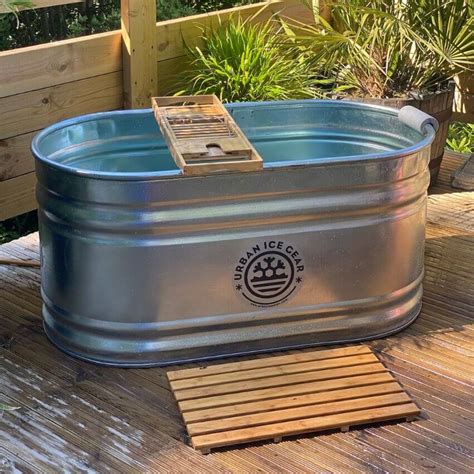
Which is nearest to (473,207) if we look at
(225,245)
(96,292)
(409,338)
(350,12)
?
(350,12)

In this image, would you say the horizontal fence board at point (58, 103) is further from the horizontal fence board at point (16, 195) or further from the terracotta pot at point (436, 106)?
the terracotta pot at point (436, 106)

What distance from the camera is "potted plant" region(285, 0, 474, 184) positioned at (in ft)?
12.4

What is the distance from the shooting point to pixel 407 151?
2.42 meters

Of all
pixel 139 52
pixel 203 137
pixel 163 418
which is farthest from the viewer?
pixel 139 52

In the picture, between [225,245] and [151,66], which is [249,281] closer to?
[225,245]

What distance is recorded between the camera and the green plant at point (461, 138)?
552cm

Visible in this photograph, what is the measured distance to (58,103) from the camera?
3576 mm

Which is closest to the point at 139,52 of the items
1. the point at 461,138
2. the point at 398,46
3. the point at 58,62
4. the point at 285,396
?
the point at 58,62

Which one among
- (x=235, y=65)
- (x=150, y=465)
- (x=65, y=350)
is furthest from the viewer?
(x=235, y=65)

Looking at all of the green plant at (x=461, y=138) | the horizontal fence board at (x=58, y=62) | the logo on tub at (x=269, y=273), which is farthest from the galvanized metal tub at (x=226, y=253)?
the green plant at (x=461, y=138)

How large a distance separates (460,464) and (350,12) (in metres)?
2.50

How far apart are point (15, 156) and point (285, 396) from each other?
1.78m

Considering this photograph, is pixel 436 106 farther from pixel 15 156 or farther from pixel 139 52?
pixel 15 156

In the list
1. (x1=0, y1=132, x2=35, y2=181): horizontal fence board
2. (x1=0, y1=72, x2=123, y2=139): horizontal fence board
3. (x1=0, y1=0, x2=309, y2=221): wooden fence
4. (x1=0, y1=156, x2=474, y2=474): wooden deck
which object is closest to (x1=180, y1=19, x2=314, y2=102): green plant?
(x1=0, y1=0, x2=309, y2=221): wooden fence
